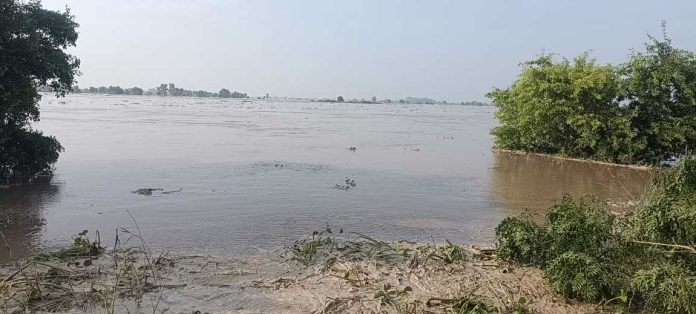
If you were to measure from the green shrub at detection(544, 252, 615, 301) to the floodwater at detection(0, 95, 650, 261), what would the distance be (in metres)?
3.69

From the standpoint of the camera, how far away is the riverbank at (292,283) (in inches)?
248

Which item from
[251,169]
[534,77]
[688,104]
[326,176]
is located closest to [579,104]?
[534,77]

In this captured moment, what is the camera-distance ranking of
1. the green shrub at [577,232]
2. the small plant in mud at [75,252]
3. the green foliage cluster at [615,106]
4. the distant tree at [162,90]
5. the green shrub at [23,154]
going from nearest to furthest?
the green shrub at [577,232]
the small plant in mud at [75,252]
the green shrub at [23,154]
the green foliage cluster at [615,106]
the distant tree at [162,90]

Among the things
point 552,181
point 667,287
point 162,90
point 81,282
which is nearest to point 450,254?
point 667,287

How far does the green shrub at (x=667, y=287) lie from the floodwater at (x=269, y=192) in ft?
14.4

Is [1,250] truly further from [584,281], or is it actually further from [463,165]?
[463,165]

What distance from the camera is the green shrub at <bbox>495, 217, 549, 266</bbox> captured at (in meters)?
7.71

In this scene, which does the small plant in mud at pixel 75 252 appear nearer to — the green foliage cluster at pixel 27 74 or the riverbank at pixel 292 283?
the riverbank at pixel 292 283

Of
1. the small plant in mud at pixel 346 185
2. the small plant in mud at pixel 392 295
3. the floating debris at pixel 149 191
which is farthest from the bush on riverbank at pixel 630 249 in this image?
the floating debris at pixel 149 191

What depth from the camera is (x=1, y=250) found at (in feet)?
29.0

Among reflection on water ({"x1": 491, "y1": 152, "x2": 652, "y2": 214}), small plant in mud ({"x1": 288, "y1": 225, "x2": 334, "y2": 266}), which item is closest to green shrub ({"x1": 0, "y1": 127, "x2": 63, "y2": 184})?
small plant in mud ({"x1": 288, "y1": 225, "x2": 334, "y2": 266})

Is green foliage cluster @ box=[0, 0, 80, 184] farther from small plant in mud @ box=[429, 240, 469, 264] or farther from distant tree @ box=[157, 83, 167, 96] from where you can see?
distant tree @ box=[157, 83, 167, 96]

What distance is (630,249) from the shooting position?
284 inches

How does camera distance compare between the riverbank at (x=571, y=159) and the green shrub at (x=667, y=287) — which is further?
the riverbank at (x=571, y=159)
